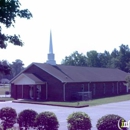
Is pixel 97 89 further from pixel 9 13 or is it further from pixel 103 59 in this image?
pixel 103 59

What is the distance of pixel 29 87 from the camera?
40.2 meters

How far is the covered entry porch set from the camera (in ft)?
126

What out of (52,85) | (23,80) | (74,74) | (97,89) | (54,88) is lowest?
(97,89)

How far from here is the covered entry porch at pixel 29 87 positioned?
38375 mm

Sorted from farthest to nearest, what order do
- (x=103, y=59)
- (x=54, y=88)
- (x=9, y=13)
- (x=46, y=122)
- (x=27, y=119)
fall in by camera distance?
(x=103, y=59) → (x=54, y=88) → (x=27, y=119) → (x=46, y=122) → (x=9, y=13)

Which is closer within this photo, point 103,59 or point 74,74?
point 74,74

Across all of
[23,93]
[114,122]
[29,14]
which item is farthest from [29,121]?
[23,93]

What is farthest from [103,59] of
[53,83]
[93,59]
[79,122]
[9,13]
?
[9,13]

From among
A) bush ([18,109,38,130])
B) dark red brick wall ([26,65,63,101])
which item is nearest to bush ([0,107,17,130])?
bush ([18,109,38,130])

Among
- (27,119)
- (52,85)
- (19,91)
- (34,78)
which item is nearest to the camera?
(27,119)

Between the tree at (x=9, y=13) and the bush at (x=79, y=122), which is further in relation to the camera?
the bush at (x=79, y=122)

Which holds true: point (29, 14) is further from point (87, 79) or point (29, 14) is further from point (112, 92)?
point (112, 92)

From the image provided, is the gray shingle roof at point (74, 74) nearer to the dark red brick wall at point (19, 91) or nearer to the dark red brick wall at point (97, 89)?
the dark red brick wall at point (97, 89)

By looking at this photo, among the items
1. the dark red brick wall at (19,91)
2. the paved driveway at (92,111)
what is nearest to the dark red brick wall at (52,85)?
the dark red brick wall at (19,91)
